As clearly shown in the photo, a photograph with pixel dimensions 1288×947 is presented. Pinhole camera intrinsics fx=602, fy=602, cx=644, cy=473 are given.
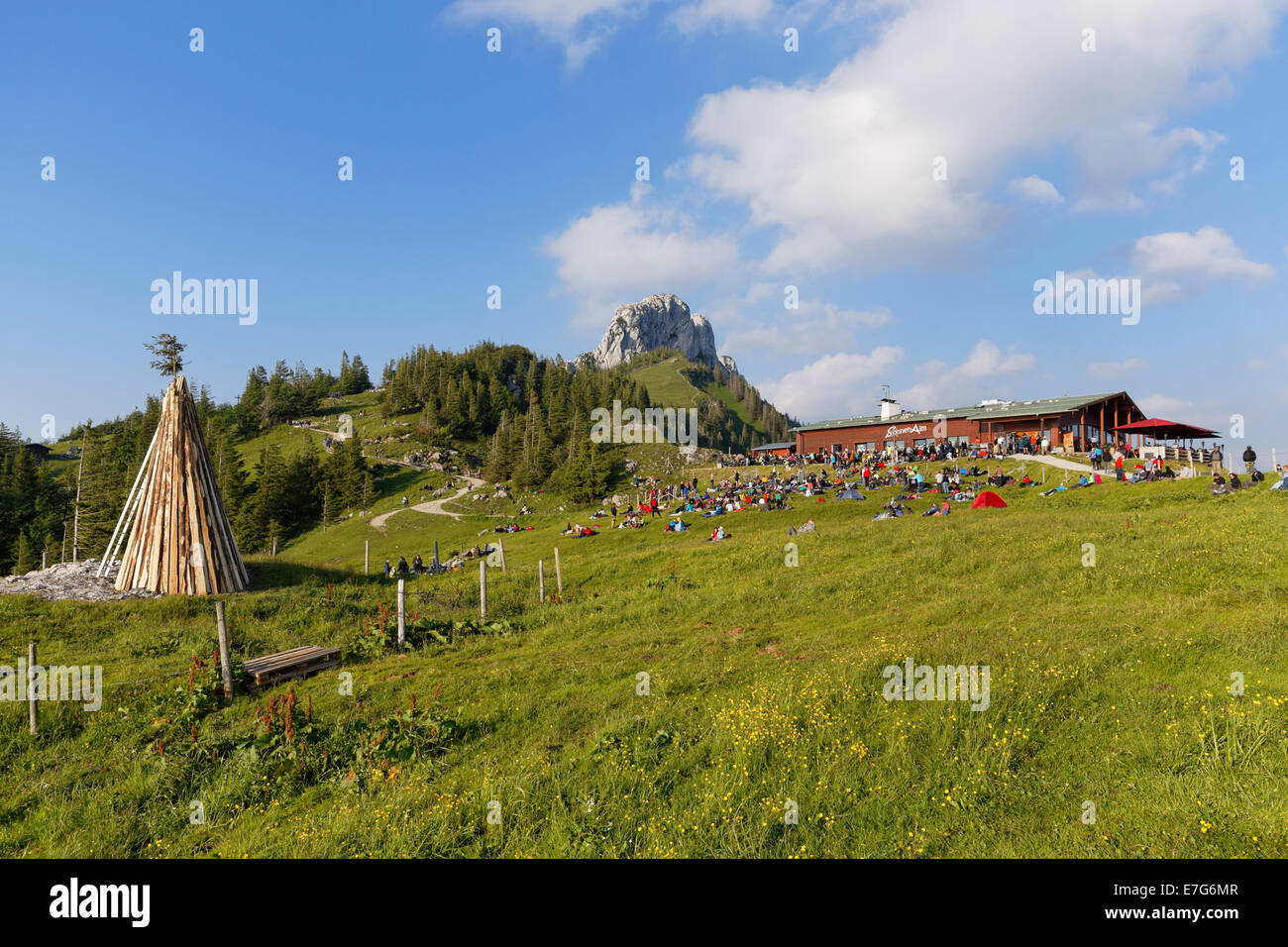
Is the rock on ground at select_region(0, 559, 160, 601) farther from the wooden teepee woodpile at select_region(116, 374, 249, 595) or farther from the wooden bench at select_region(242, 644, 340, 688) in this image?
the wooden bench at select_region(242, 644, 340, 688)

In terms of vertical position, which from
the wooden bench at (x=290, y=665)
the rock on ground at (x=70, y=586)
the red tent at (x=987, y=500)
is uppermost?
the red tent at (x=987, y=500)

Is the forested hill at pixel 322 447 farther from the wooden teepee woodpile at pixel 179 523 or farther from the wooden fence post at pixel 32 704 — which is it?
the wooden fence post at pixel 32 704

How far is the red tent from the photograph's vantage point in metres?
34.7

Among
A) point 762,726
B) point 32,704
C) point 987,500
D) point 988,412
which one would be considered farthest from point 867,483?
point 32,704

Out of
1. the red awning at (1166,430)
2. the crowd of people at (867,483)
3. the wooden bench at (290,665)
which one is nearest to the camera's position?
the wooden bench at (290,665)

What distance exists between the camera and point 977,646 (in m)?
11.7

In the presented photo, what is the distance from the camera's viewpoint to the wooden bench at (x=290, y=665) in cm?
1305

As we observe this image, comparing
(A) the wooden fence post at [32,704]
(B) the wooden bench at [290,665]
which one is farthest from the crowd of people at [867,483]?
(A) the wooden fence post at [32,704]

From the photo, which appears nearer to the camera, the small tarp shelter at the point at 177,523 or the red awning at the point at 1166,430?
the small tarp shelter at the point at 177,523

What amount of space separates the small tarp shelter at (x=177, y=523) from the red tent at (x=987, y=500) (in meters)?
36.5

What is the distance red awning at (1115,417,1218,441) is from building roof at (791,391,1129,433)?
12.5ft

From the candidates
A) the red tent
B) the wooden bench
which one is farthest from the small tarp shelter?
the red tent

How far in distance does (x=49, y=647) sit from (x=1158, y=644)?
24646mm
